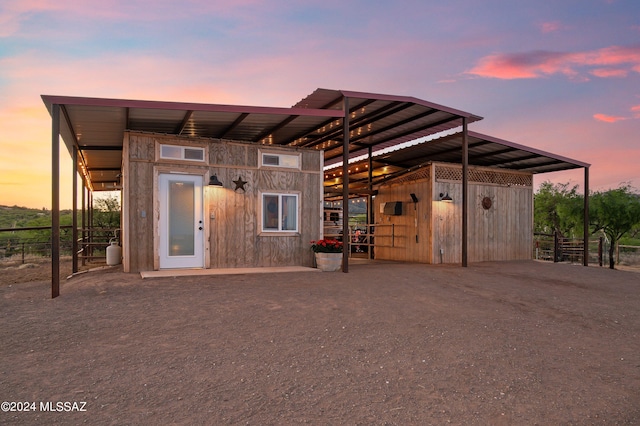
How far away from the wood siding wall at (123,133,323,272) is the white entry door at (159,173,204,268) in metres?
0.15

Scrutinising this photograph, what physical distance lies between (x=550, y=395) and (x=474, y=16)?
378 inches

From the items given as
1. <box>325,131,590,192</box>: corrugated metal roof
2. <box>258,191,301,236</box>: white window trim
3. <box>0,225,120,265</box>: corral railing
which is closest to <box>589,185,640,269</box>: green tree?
<box>325,131,590,192</box>: corrugated metal roof

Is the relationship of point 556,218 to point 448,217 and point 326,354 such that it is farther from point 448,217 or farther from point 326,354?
point 326,354

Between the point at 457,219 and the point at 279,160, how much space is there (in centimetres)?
559

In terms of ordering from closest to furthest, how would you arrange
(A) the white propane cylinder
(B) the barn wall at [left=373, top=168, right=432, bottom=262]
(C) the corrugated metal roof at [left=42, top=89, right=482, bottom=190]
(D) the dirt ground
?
(D) the dirt ground
(C) the corrugated metal roof at [left=42, top=89, right=482, bottom=190]
(A) the white propane cylinder
(B) the barn wall at [left=373, top=168, right=432, bottom=262]

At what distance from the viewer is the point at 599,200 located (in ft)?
62.6

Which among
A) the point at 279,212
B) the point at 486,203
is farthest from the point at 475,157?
the point at 279,212

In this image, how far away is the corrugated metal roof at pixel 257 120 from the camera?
22.1 ft

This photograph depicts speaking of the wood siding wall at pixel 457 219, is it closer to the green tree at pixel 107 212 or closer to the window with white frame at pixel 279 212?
the window with white frame at pixel 279 212

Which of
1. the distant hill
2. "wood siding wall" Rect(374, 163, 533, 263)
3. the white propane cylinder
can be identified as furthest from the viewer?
the distant hill

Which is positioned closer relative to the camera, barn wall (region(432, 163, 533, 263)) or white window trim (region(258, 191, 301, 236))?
white window trim (region(258, 191, 301, 236))

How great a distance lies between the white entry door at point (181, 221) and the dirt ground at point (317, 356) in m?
1.80

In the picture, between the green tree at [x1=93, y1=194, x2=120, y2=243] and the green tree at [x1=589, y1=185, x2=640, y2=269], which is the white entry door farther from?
the green tree at [x1=589, y1=185, x2=640, y2=269]

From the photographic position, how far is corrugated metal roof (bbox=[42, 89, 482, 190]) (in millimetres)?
6742
